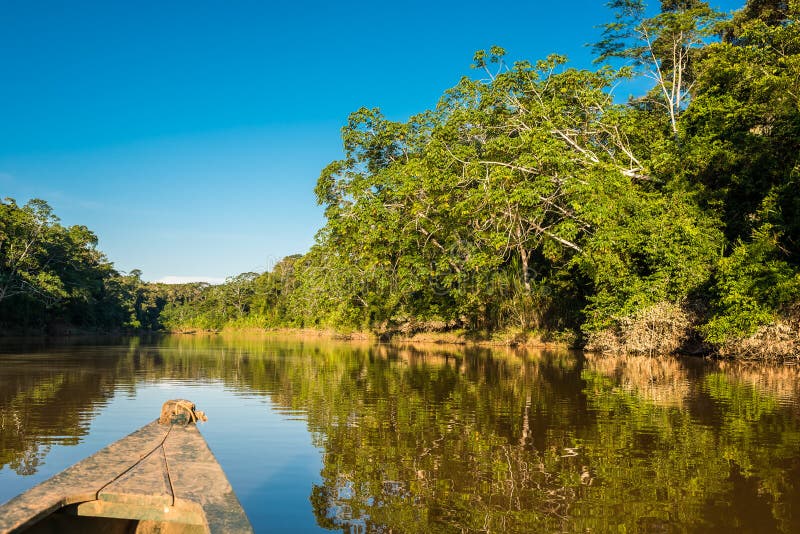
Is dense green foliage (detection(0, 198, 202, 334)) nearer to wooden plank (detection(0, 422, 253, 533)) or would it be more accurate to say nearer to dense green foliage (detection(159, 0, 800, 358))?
→ dense green foliage (detection(159, 0, 800, 358))

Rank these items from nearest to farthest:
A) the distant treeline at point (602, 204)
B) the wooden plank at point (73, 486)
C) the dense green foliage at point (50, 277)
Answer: the wooden plank at point (73, 486) → the distant treeline at point (602, 204) → the dense green foliage at point (50, 277)

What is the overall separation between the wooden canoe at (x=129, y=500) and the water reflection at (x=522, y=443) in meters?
1.19

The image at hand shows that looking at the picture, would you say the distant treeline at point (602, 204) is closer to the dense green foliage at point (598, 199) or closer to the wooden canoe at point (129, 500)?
the dense green foliage at point (598, 199)

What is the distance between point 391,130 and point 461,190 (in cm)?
1063

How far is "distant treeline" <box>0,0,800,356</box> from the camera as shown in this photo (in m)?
20.5

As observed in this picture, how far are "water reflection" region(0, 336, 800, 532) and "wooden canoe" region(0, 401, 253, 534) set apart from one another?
119cm

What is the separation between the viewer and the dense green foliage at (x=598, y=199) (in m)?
20.8

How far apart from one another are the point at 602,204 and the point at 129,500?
22.1m

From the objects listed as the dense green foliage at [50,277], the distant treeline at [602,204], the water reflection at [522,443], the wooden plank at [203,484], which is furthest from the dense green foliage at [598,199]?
the dense green foliage at [50,277]

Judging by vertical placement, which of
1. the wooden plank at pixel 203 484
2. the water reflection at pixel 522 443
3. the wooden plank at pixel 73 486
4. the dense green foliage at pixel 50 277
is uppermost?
the dense green foliage at pixel 50 277

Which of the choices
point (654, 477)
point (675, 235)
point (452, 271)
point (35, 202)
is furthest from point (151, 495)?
point (35, 202)

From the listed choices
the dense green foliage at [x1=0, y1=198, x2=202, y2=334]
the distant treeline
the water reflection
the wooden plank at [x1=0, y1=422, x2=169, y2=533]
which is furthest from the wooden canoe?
the dense green foliage at [x1=0, y1=198, x2=202, y2=334]

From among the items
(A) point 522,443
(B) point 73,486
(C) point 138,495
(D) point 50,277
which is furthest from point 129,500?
(D) point 50,277

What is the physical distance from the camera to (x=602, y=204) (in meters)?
23.1
